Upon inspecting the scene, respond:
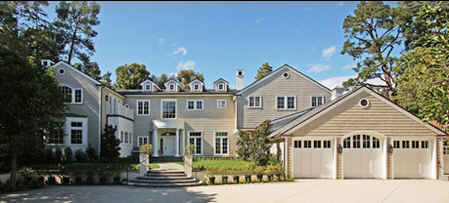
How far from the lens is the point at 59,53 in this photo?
3325 centimetres

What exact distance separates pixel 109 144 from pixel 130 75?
23.4 m

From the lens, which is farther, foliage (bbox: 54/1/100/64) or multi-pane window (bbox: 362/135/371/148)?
foliage (bbox: 54/1/100/64)

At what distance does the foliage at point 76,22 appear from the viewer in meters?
32.7

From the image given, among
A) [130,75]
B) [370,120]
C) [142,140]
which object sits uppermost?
[130,75]

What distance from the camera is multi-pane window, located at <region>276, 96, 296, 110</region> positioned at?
25953 millimetres

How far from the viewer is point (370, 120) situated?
675 inches

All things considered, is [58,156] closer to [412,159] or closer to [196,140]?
[196,140]

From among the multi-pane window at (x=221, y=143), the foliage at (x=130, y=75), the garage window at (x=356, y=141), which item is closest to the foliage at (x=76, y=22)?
the foliage at (x=130, y=75)

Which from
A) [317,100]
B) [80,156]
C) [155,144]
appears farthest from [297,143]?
[80,156]

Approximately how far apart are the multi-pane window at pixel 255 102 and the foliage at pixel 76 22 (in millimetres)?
19293

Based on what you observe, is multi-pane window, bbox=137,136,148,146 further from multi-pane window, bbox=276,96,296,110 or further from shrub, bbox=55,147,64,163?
multi-pane window, bbox=276,96,296,110

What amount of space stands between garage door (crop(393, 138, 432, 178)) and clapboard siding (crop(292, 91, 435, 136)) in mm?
579

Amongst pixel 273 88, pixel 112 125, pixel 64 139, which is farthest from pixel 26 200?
pixel 273 88

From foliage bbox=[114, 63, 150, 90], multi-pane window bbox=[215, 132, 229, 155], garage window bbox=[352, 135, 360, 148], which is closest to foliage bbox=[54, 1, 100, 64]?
foliage bbox=[114, 63, 150, 90]
